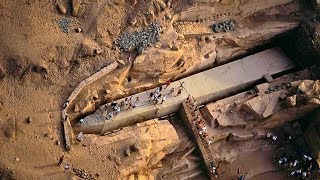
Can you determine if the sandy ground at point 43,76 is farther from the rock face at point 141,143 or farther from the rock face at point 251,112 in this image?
the rock face at point 251,112

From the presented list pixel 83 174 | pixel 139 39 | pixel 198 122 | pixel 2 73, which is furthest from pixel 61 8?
pixel 198 122

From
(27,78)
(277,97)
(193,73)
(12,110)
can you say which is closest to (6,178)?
(12,110)

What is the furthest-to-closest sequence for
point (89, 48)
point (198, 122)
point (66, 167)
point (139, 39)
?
point (198, 122), point (139, 39), point (89, 48), point (66, 167)

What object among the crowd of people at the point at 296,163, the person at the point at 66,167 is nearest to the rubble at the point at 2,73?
the person at the point at 66,167

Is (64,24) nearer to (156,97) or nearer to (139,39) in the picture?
(139,39)

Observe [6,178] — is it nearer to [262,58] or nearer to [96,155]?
[96,155]

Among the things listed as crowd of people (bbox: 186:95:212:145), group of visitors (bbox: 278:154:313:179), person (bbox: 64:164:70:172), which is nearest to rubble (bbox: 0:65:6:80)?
person (bbox: 64:164:70:172)

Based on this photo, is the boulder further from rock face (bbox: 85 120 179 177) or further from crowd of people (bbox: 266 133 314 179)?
crowd of people (bbox: 266 133 314 179)
